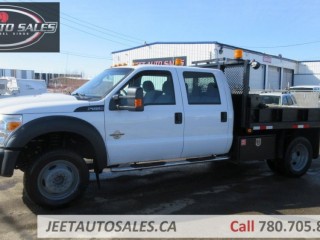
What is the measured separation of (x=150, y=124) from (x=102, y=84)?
Answer: 3.23ft

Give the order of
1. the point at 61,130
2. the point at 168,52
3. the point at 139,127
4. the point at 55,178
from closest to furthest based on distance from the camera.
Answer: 1. the point at 61,130
2. the point at 55,178
3. the point at 139,127
4. the point at 168,52

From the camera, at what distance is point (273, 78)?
133 ft

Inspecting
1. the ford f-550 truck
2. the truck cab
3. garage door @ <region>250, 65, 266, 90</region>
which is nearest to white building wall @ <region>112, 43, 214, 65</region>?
garage door @ <region>250, 65, 266, 90</region>

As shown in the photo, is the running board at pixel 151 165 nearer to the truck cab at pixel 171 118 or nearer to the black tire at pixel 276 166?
the truck cab at pixel 171 118

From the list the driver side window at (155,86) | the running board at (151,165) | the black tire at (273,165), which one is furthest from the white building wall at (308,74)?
the driver side window at (155,86)

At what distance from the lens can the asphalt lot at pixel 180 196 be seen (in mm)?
5241

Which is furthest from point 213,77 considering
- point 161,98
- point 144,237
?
point 144,237

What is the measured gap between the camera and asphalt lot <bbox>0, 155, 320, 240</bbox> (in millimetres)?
5241

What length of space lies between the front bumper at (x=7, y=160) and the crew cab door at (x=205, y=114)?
102 inches

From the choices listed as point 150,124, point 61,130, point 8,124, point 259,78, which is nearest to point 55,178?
point 61,130

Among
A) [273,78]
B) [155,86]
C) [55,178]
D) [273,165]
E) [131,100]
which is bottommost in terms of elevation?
[273,165]

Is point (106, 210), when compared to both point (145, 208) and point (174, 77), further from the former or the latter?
point (174, 77)

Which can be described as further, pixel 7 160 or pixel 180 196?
pixel 180 196

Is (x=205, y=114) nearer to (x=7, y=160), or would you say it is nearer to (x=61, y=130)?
(x=61, y=130)
